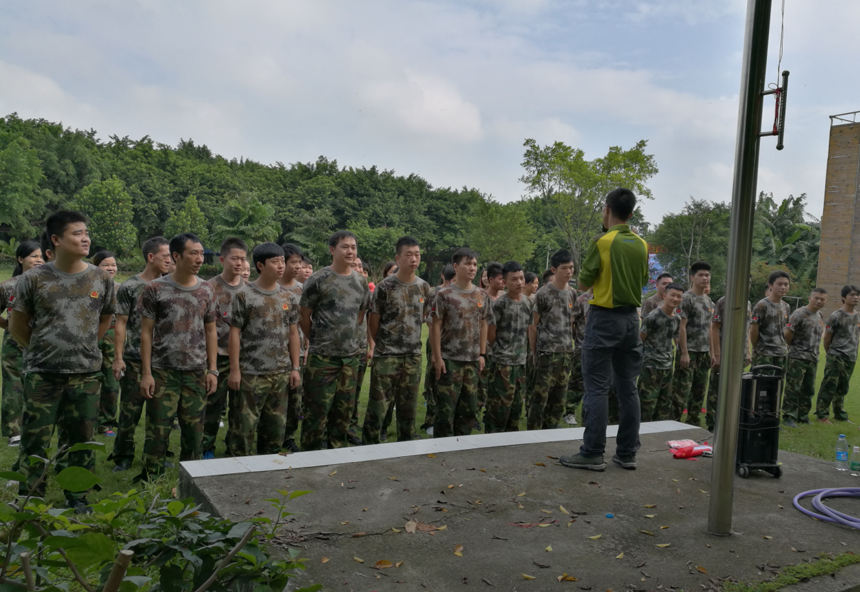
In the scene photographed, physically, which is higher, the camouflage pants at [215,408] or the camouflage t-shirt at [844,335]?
the camouflage t-shirt at [844,335]

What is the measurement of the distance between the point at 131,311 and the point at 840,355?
8817 millimetres

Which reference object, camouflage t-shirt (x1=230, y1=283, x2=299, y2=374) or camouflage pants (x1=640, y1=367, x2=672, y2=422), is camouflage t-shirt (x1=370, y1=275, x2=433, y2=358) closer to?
camouflage t-shirt (x1=230, y1=283, x2=299, y2=374)

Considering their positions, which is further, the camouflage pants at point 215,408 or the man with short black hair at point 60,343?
the camouflage pants at point 215,408

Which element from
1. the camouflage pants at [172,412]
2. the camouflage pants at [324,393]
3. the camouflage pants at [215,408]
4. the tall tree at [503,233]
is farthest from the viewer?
the tall tree at [503,233]

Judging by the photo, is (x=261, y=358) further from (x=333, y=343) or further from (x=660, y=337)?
(x=660, y=337)

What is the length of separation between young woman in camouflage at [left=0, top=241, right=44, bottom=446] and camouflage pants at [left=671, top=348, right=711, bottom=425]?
22.5 feet

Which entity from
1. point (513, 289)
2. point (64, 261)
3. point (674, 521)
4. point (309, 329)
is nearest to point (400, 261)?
point (309, 329)

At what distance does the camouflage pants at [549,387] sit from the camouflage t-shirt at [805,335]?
3761mm

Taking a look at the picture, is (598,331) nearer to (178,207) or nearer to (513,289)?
(513,289)

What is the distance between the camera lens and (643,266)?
14.1 feet

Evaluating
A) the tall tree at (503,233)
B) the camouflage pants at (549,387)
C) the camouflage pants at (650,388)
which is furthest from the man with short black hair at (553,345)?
the tall tree at (503,233)

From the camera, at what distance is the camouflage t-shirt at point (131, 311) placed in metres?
5.70

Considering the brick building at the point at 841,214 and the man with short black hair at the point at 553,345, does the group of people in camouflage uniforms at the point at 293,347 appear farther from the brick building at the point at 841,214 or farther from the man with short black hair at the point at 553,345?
the brick building at the point at 841,214

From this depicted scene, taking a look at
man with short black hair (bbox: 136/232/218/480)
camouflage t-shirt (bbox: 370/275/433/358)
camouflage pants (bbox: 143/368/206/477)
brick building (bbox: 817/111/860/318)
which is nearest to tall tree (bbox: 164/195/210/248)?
brick building (bbox: 817/111/860/318)
